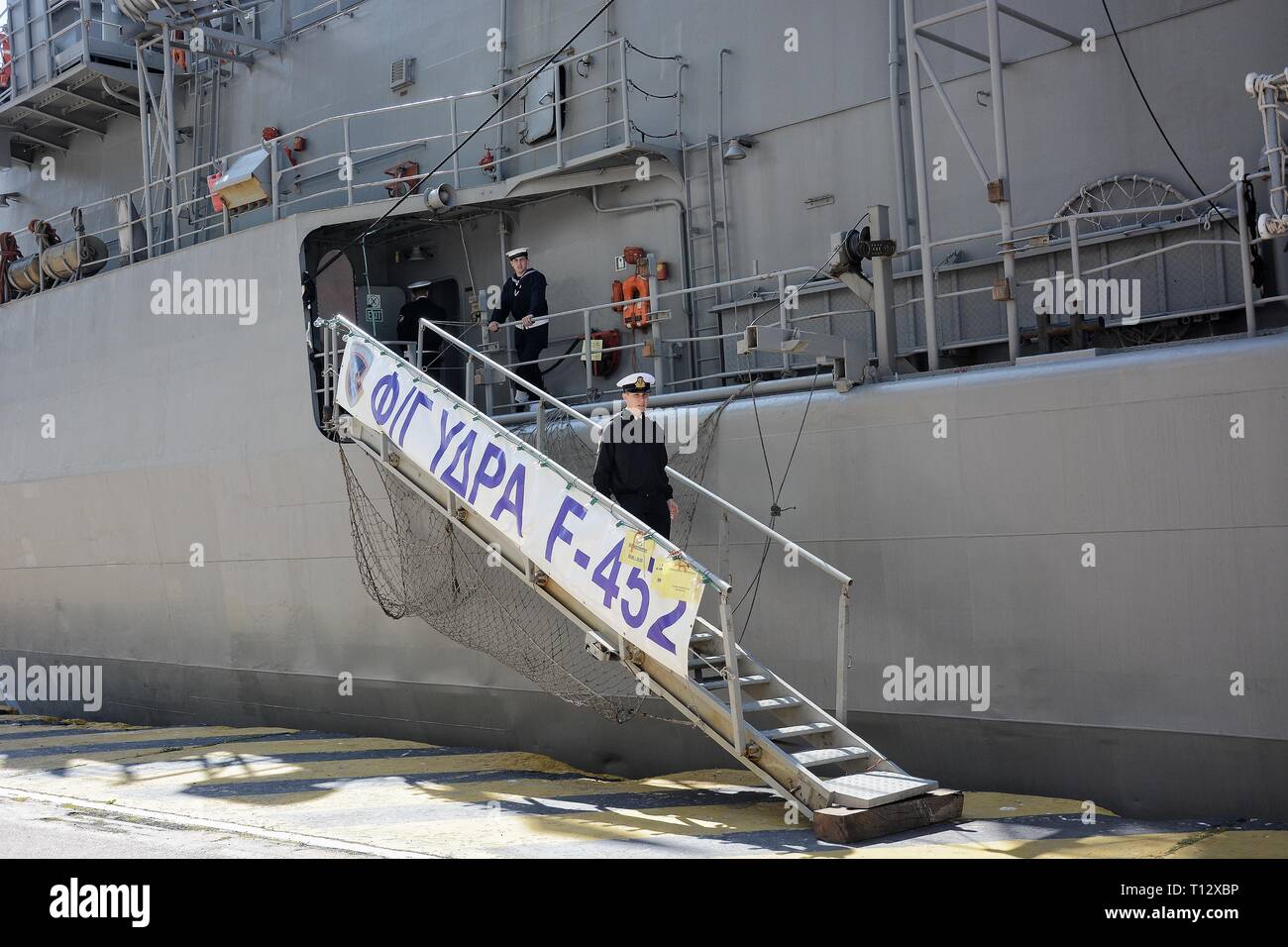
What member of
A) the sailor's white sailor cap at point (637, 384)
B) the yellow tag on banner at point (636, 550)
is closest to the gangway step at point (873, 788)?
the yellow tag on banner at point (636, 550)

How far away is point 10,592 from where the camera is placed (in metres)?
14.0

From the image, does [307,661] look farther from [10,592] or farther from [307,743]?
[10,592]

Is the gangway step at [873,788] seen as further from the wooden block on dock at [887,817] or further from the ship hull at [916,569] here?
the ship hull at [916,569]

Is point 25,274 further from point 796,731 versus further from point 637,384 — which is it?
point 796,731

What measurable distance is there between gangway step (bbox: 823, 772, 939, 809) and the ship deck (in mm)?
191

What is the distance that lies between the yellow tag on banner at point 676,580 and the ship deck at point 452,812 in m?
1.19

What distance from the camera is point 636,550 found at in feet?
21.7

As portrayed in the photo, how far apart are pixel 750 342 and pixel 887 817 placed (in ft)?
9.97

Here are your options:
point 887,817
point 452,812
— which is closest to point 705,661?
point 887,817

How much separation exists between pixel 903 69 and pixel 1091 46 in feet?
4.27

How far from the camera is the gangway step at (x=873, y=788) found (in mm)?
5816

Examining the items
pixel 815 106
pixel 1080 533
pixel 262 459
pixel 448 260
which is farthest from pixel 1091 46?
pixel 262 459

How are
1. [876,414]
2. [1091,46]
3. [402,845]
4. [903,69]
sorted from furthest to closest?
[903,69] < [1091,46] < [876,414] < [402,845]

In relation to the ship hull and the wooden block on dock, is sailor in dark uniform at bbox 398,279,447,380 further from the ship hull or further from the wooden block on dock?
the wooden block on dock
